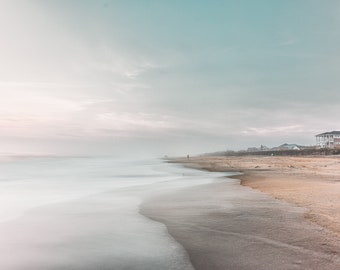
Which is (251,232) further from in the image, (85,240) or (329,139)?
(329,139)

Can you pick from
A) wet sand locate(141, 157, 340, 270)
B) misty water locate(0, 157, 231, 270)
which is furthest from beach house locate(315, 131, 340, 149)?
misty water locate(0, 157, 231, 270)

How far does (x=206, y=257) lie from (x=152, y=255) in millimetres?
1295

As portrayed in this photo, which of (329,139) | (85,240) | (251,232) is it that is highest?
(329,139)

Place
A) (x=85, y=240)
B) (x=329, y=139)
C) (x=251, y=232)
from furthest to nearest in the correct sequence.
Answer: (x=329, y=139), (x=251, y=232), (x=85, y=240)

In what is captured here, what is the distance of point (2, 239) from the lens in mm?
10203

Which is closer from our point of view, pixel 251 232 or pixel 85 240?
pixel 85 240

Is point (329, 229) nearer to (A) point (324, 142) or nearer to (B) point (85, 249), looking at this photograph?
(B) point (85, 249)

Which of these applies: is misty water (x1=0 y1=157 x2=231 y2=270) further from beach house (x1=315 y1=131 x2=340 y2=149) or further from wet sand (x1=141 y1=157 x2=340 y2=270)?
beach house (x1=315 y1=131 x2=340 y2=149)

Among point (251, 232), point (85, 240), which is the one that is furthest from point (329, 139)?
point (85, 240)

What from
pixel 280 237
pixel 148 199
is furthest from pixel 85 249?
pixel 148 199

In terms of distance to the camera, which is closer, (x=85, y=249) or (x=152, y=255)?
(x=152, y=255)

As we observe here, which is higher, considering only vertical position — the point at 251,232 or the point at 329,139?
the point at 329,139

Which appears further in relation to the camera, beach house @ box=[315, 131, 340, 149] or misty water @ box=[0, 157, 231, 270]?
beach house @ box=[315, 131, 340, 149]

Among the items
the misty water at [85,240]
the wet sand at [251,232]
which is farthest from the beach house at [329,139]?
the misty water at [85,240]
